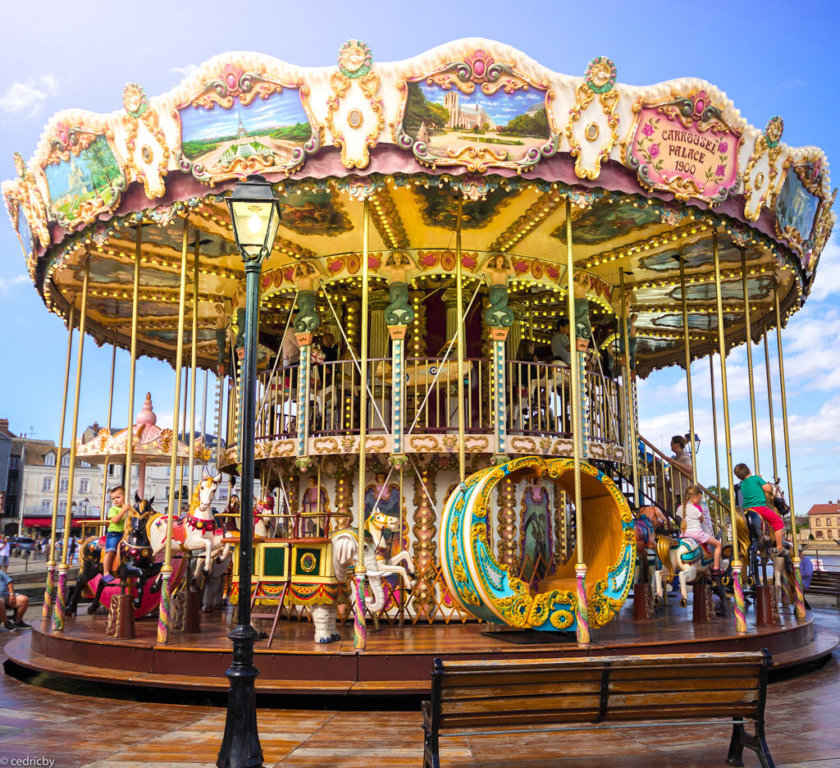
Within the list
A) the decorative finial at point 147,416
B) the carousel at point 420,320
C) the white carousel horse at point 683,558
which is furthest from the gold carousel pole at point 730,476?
the decorative finial at point 147,416

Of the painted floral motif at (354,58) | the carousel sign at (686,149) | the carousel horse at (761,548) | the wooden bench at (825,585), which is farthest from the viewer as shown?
the wooden bench at (825,585)

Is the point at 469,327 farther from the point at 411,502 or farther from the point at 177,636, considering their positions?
the point at 177,636

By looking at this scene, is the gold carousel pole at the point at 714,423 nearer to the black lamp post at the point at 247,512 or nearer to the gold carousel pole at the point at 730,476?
the gold carousel pole at the point at 730,476

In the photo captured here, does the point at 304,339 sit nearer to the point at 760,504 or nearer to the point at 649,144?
the point at 649,144

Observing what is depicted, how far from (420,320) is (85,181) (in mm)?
5876

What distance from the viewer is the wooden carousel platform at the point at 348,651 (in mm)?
9281

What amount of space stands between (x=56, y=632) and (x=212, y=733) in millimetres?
4687

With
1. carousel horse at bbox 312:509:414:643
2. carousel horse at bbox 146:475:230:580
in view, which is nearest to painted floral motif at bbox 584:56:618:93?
carousel horse at bbox 312:509:414:643

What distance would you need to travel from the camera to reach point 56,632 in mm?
11328

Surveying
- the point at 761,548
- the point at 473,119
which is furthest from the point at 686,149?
the point at 761,548

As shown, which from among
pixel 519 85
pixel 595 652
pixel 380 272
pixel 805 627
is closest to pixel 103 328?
pixel 380 272

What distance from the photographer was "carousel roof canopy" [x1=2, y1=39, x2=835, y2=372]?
1039 centimetres

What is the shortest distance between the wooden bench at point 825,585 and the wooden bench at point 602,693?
16.5 m

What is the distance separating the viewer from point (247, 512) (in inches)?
237
